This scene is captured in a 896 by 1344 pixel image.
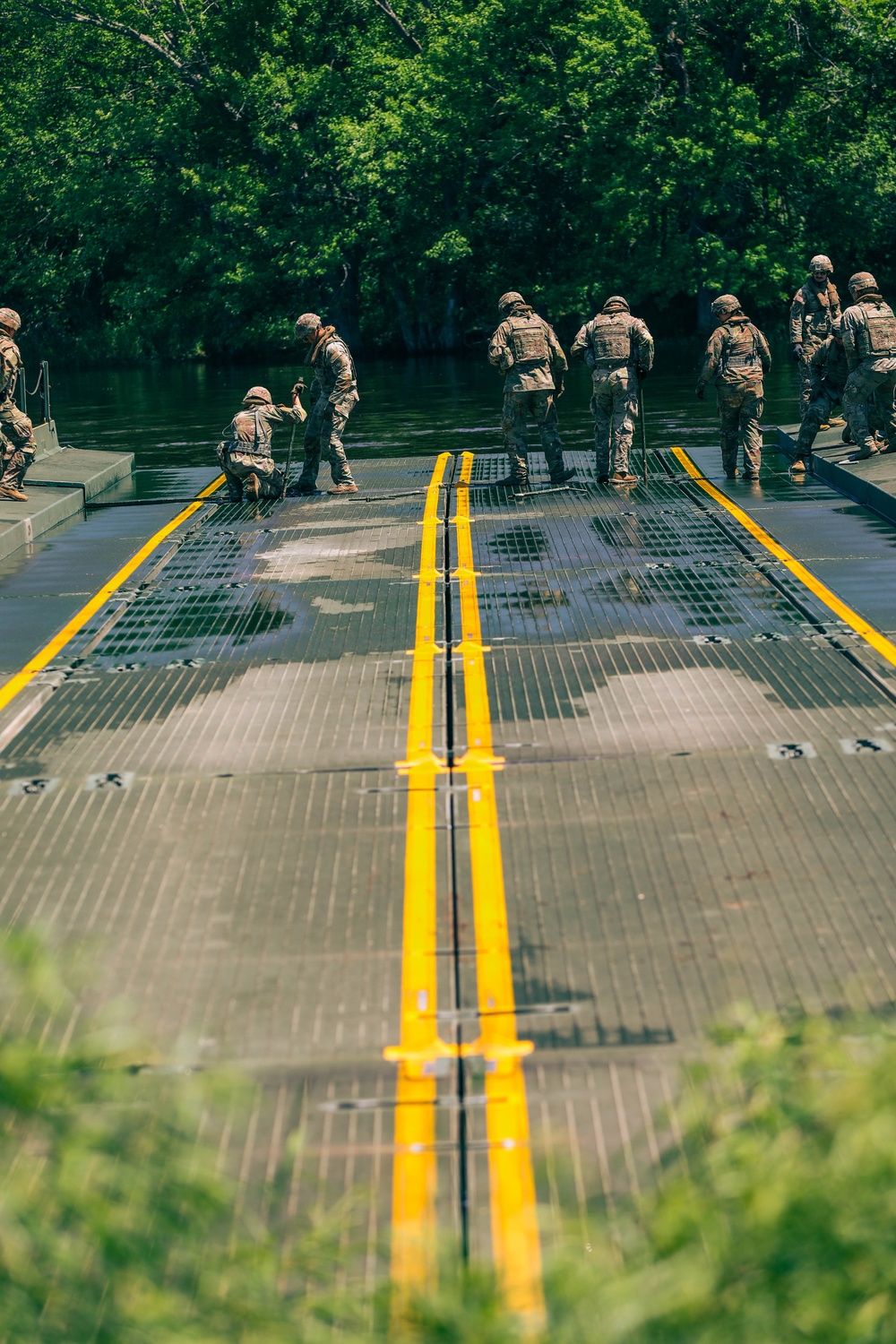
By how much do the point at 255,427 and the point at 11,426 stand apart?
2657 mm

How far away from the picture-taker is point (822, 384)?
17109 millimetres

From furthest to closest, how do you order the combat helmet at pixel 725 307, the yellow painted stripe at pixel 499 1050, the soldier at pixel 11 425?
1. the combat helmet at pixel 725 307
2. the soldier at pixel 11 425
3. the yellow painted stripe at pixel 499 1050

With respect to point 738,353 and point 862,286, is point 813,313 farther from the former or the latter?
point 738,353

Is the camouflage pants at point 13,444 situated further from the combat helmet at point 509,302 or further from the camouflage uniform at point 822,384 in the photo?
the camouflage uniform at point 822,384

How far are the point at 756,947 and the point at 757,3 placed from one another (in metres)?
42.8

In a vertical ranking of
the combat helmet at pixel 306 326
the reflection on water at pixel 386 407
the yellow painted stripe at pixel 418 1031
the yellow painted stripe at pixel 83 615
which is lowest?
the yellow painted stripe at pixel 418 1031

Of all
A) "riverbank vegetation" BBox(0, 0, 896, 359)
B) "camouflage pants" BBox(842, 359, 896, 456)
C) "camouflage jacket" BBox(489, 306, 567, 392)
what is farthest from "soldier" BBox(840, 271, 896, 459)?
"riverbank vegetation" BBox(0, 0, 896, 359)

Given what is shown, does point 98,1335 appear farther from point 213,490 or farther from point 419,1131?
point 213,490

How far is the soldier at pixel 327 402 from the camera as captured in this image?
17219mm

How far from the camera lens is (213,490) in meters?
18.3

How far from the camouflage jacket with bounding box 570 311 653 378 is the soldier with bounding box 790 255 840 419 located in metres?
2.47

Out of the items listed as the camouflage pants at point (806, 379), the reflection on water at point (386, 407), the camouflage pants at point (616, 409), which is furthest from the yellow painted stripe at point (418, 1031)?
the reflection on water at point (386, 407)

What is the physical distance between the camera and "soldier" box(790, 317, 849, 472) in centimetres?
1706

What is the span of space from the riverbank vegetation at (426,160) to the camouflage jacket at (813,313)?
84.7 feet
